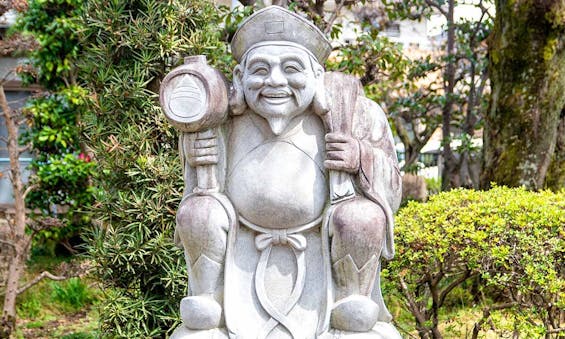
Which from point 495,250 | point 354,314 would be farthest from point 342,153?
point 495,250

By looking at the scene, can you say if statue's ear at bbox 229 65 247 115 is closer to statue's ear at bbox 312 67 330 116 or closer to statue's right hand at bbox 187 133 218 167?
statue's right hand at bbox 187 133 218 167

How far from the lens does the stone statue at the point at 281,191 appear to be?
2900 mm

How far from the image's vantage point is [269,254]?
304 cm

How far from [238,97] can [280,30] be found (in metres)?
0.36

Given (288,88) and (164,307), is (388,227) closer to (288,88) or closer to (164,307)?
(288,88)

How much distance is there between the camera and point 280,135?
9.98ft

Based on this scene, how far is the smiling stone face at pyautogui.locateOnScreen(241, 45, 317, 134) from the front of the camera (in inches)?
115

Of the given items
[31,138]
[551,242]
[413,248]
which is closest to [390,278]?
[413,248]

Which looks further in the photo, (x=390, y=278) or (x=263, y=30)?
(x=390, y=278)

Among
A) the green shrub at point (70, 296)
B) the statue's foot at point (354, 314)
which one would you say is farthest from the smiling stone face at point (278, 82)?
the green shrub at point (70, 296)

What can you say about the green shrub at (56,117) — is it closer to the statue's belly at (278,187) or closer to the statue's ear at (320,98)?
the statue's belly at (278,187)

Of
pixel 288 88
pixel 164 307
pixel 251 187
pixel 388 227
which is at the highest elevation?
pixel 288 88

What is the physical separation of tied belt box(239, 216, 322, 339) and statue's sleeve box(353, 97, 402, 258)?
290 millimetres

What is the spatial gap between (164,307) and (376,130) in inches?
91.7
